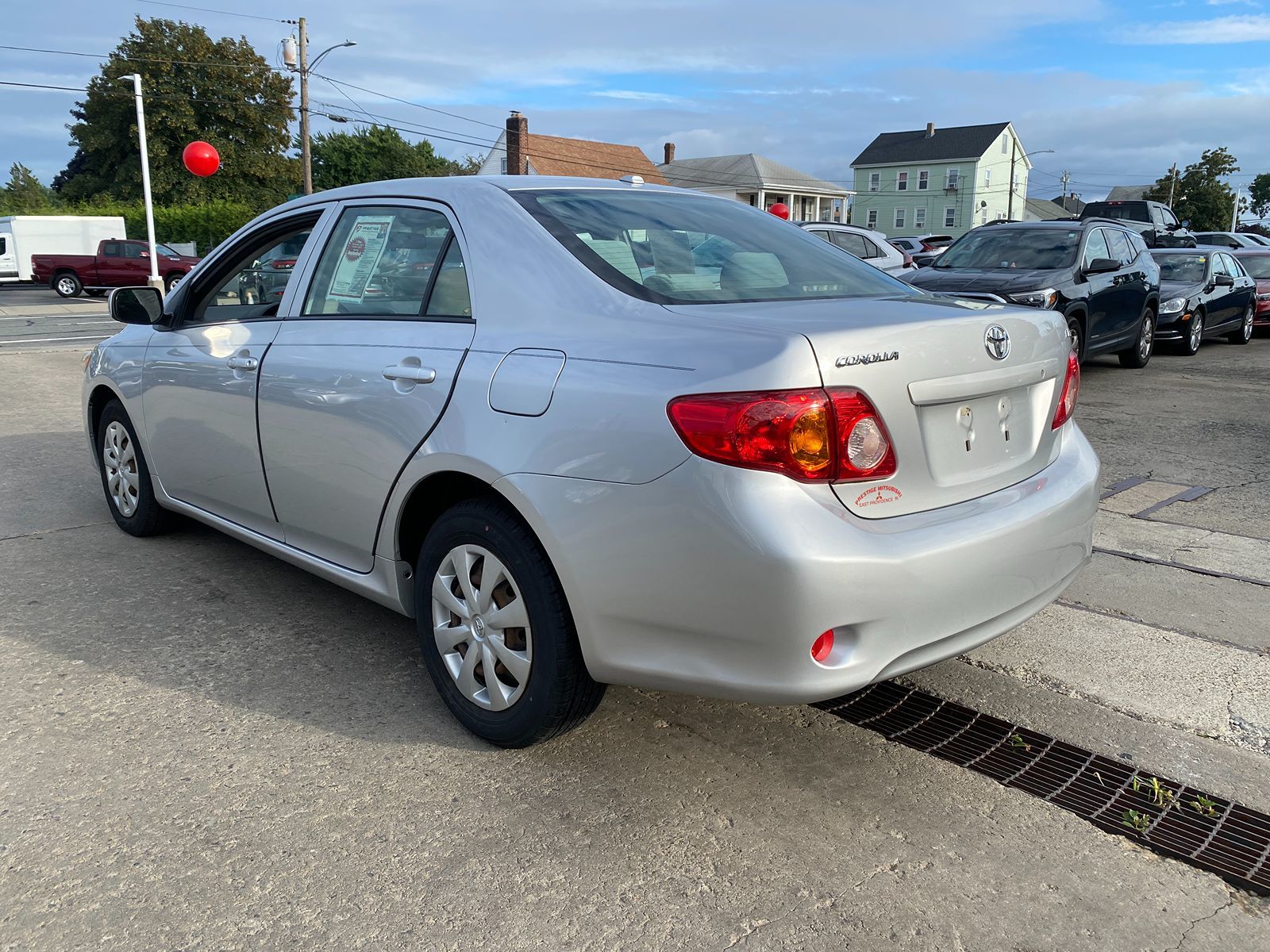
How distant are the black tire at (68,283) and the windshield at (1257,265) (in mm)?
31528

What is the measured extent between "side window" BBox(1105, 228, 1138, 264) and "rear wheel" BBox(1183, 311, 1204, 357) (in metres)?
2.59

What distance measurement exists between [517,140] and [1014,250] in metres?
47.7

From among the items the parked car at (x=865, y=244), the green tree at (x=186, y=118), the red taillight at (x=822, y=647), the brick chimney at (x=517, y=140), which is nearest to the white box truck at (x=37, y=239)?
the green tree at (x=186, y=118)

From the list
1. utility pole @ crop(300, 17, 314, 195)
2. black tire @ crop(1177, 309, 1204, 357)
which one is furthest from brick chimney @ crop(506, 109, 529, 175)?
black tire @ crop(1177, 309, 1204, 357)

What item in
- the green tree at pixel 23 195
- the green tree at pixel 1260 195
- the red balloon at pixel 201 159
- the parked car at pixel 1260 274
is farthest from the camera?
the green tree at pixel 1260 195

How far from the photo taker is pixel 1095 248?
10992mm

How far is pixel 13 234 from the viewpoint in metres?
37.4

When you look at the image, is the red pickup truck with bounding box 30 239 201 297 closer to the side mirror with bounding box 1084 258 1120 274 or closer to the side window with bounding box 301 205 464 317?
the side mirror with bounding box 1084 258 1120 274

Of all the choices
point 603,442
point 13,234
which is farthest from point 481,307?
point 13,234

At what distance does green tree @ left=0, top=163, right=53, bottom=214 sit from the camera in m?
67.9

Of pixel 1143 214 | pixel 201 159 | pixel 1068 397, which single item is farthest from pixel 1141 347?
pixel 201 159

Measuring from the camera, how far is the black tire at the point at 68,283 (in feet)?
108

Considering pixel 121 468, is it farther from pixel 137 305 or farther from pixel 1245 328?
pixel 1245 328

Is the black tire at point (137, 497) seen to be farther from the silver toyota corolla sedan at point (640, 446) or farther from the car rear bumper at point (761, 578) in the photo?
the car rear bumper at point (761, 578)
